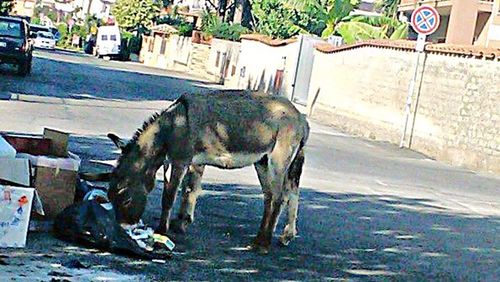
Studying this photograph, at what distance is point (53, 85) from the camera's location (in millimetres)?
30344

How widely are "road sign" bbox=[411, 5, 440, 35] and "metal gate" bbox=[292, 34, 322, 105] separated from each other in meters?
12.5

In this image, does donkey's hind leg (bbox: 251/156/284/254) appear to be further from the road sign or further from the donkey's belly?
the road sign

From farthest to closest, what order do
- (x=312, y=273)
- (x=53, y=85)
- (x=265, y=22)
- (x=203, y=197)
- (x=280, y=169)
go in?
(x=265, y=22) < (x=53, y=85) < (x=203, y=197) < (x=280, y=169) < (x=312, y=273)

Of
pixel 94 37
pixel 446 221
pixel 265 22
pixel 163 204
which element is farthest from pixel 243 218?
pixel 94 37

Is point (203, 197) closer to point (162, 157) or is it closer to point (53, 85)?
point (162, 157)

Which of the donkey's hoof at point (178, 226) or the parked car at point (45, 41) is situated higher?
the donkey's hoof at point (178, 226)

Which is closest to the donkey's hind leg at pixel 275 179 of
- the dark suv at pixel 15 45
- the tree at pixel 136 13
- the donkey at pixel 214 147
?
the donkey at pixel 214 147

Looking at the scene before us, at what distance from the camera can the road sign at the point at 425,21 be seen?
2539 cm

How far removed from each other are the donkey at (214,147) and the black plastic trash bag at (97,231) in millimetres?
240

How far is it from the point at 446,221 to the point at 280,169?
165 inches

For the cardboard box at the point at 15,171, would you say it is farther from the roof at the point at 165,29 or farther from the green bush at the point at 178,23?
the roof at the point at 165,29

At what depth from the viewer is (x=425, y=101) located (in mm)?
25406

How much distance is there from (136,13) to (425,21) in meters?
64.0

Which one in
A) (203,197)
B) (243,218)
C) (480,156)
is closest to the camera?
(243,218)
